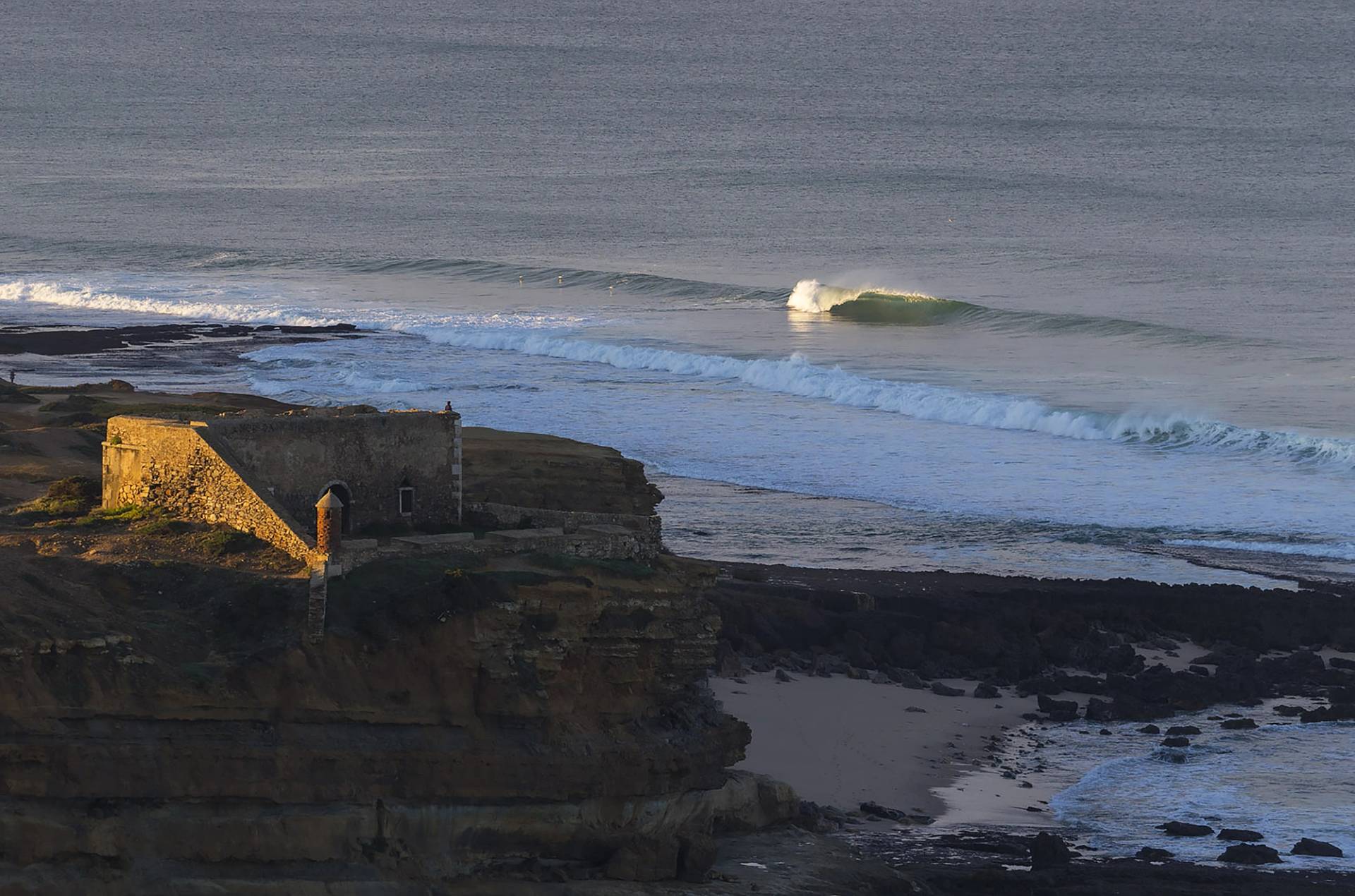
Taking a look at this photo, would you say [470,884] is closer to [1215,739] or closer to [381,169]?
[1215,739]

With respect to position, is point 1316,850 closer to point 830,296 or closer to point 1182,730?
point 1182,730

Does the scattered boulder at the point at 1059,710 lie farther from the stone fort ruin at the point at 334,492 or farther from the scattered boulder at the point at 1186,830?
the stone fort ruin at the point at 334,492

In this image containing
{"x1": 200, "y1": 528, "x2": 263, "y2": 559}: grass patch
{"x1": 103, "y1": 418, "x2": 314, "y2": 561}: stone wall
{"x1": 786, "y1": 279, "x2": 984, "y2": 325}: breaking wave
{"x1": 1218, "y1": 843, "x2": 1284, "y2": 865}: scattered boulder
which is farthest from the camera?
{"x1": 786, "y1": 279, "x2": 984, "y2": 325}: breaking wave

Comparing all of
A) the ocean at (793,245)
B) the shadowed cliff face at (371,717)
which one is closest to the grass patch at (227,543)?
the shadowed cliff face at (371,717)

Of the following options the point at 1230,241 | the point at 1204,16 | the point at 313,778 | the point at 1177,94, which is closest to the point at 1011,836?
the point at 313,778

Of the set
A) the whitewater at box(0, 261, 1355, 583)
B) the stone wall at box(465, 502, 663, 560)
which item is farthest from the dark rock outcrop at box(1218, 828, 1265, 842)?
the whitewater at box(0, 261, 1355, 583)

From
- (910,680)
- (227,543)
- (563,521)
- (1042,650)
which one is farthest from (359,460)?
(1042,650)

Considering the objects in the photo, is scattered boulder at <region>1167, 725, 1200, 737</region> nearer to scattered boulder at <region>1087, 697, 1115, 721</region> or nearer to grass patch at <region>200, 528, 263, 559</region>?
scattered boulder at <region>1087, 697, 1115, 721</region>
